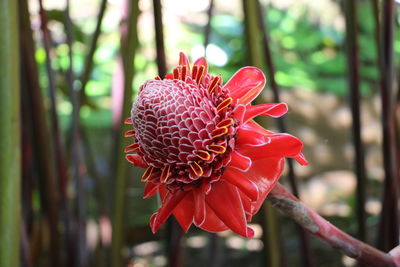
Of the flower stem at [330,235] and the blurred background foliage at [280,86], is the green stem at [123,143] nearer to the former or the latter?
the flower stem at [330,235]

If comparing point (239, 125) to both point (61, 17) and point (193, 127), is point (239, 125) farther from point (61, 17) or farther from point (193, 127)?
point (61, 17)

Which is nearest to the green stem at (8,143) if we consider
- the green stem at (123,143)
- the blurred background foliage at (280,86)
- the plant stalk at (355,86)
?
the green stem at (123,143)

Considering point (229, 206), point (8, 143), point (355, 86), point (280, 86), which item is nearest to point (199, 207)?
point (229, 206)

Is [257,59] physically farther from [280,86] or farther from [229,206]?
[280,86]

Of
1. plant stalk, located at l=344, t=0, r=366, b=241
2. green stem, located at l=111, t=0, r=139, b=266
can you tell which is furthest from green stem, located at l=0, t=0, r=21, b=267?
plant stalk, located at l=344, t=0, r=366, b=241

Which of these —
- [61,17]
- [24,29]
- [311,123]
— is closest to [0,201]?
[24,29]

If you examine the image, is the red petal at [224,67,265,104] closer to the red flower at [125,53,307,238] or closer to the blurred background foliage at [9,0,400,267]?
the red flower at [125,53,307,238]
